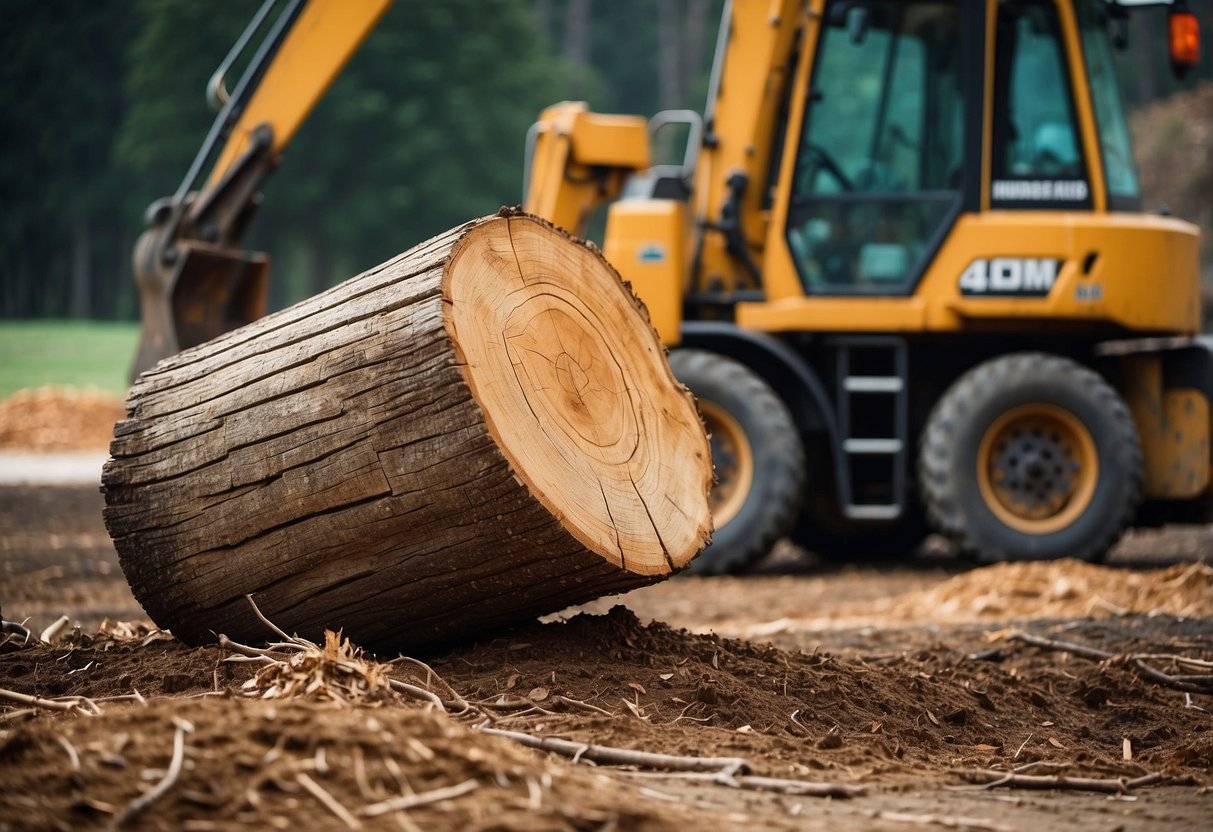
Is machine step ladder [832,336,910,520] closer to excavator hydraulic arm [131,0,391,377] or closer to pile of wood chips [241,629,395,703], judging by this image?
excavator hydraulic arm [131,0,391,377]

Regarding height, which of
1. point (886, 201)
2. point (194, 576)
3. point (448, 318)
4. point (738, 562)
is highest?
point (886, 201)

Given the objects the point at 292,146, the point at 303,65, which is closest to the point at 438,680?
the point at 303,65

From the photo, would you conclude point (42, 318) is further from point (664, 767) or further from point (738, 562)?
point (664, 767)

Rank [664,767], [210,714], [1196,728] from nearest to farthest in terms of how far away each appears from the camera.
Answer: [210,714] < [664,767] < [1196,728]

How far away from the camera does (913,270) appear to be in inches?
348

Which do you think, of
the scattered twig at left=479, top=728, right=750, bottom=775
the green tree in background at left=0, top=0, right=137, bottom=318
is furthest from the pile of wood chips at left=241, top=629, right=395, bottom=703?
the green tree in background at left=0, top=0, right=137, bottom=318

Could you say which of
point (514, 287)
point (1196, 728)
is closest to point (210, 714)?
point (514, 287)

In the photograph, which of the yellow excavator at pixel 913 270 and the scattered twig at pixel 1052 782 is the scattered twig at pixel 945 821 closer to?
the scattered twig at pixel 1052 782

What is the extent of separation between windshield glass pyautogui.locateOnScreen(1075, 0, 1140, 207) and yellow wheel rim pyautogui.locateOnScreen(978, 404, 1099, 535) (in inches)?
55.4

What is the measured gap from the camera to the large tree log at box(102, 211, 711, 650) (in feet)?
12.6

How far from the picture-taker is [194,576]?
426 centimetres

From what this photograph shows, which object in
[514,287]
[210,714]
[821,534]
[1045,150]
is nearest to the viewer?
[210,714]

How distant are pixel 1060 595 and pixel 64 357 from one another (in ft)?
73.2

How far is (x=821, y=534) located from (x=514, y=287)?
6.43 m
